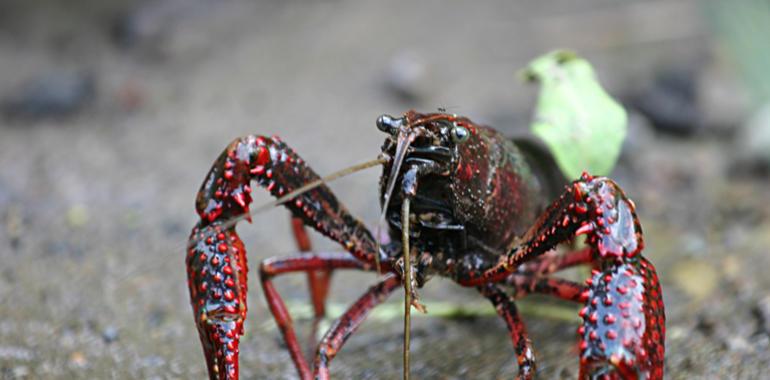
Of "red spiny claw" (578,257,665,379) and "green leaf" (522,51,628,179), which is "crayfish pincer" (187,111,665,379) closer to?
"red spiny claw" (578,257,665,379)

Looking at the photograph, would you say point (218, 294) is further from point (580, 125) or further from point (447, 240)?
point (580, 125)

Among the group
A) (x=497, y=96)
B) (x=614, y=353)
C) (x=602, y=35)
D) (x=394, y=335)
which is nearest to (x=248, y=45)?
(x=497, y=96)

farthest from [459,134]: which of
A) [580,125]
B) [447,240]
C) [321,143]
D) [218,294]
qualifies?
[321,143]

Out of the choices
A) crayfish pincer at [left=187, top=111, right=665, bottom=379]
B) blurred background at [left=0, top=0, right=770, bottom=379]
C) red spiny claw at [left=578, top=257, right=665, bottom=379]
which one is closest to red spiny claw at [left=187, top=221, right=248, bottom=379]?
crayfish pincer at [left=187, top=111, right=665, bottom=379]

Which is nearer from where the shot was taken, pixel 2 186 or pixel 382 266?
pixel 382 266

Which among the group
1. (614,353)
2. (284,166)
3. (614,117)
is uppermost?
(614,117)

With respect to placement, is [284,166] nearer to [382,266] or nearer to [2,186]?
[382,266]

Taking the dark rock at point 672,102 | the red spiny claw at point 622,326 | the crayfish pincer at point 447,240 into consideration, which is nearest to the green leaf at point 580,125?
the crayfish pincer at point 447,240
